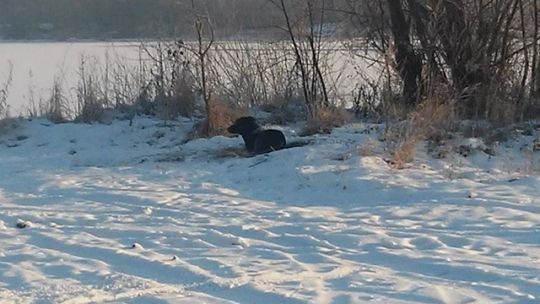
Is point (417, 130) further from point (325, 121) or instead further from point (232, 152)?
point (232, 152)

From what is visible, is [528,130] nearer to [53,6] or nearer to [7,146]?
[7,146]

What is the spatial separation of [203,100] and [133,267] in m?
8.39

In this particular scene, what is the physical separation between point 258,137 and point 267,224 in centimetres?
378

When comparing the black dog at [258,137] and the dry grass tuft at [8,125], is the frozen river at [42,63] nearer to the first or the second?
the dry grass tuft at [8,125]

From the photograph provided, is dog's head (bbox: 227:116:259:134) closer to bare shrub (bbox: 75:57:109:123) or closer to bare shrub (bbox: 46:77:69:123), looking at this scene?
bare shrub (bbox: 75:57:109:123)

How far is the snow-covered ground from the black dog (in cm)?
33

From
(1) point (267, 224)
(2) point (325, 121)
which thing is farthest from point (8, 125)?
(1) point (267, 224)

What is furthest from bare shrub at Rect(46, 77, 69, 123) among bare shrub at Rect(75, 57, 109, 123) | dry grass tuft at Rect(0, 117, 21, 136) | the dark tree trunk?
the dark tree trunk

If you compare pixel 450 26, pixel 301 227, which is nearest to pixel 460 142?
pixel 450 26

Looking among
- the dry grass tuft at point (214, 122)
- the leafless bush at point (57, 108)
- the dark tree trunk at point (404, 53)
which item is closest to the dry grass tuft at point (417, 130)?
the dark tree trunk at point (404, 53)

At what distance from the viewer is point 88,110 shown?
14.5 meters

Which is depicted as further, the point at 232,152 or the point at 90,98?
the point at 90,98

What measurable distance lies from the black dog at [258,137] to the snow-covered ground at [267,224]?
13.2 inches

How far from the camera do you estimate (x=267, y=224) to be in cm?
753
